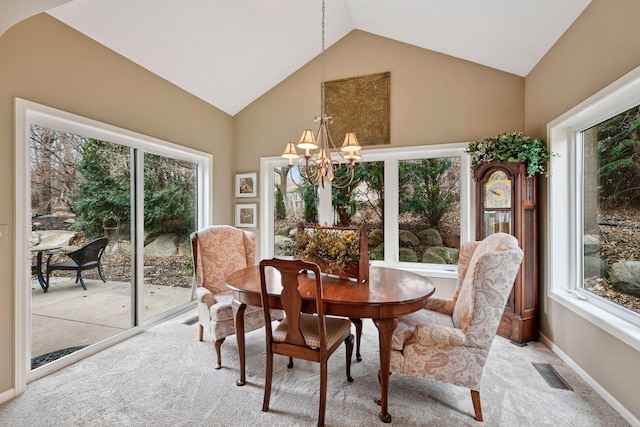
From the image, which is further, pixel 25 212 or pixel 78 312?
pixel 78 312

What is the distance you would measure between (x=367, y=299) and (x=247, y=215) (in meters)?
3.01

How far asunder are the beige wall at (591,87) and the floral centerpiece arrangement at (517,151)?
0.29m

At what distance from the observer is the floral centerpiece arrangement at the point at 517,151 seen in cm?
266

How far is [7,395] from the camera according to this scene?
2.01 metres

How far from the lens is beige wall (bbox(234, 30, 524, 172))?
328 centimetres

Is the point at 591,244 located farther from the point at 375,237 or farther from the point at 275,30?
the point at 275,30

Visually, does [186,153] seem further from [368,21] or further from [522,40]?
[522,40]

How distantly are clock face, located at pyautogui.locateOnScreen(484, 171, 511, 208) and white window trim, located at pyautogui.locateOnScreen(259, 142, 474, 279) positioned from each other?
1.35 ft

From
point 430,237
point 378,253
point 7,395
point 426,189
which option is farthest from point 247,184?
point 7,395

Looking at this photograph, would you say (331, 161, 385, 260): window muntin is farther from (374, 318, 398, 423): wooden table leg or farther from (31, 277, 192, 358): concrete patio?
(31, 277, 192, 358): concrete patio

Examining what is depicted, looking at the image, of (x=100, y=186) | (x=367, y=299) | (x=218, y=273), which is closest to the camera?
(x=367, y=299)

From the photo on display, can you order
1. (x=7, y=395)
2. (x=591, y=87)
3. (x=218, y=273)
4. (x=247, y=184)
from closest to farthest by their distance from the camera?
(x=7, y=395) → (x=591, y=87) → (x=218, y=273) → (x=247, y=184)

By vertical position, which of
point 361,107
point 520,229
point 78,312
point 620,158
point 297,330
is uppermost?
point 361,107

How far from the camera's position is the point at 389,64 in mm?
3637
